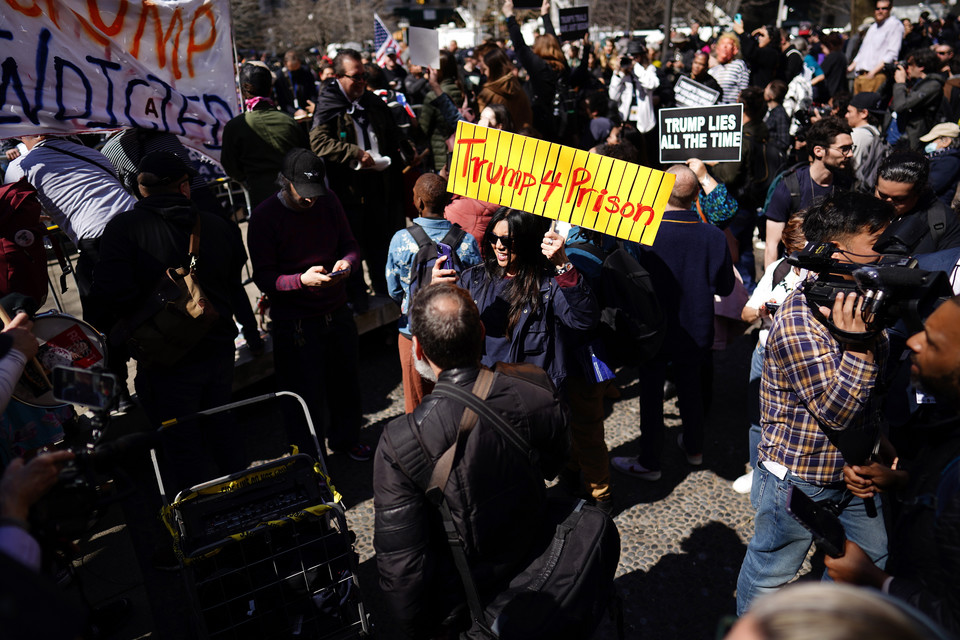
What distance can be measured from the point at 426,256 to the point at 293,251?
0.82 meters

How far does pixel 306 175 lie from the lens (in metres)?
3.71

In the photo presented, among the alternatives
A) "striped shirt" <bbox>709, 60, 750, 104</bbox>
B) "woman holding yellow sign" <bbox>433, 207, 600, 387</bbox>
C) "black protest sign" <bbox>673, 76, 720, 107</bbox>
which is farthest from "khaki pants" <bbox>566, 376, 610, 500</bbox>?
"striped shirt" <bbox>709, 60, 750, 104</bbox>

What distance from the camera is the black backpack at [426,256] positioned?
150 inches

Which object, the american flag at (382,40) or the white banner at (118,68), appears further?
the american flag at (382,40)

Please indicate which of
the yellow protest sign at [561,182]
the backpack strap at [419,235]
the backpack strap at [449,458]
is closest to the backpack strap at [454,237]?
the backpack strap at [419,235]

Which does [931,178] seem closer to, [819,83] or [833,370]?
[833,370]

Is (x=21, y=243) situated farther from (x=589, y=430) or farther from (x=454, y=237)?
(x=589, y=430)

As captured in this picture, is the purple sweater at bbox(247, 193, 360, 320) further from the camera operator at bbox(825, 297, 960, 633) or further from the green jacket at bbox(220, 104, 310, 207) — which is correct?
the camera operator at bbox(825, 297, 960, 633)

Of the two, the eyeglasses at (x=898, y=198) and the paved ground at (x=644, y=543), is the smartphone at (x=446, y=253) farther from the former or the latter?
the eyeglasses at (x=898, y=198)

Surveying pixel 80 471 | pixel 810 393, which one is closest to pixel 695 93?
pixel 810 393

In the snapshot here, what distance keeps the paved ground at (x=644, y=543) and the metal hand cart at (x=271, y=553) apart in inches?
15.4

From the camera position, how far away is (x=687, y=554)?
3664 millimetres

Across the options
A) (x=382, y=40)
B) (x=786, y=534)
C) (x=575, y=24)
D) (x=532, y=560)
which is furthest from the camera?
(x=382, y=40)

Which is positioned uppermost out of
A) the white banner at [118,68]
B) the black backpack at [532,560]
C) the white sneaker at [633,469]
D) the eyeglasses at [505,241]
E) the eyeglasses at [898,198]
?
the white banner at [118,68]
